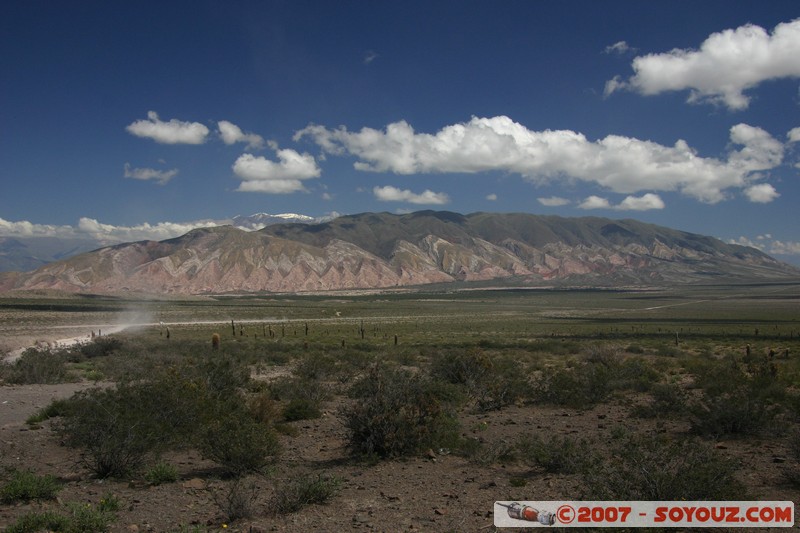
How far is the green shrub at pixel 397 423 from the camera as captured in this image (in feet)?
35.5

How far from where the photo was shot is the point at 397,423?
10.9 meters

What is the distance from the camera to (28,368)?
21.4 meters

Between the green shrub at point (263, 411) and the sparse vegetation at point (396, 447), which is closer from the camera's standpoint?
the sparse vegetation at point (396, 447)

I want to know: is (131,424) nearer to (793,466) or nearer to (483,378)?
(793,466)

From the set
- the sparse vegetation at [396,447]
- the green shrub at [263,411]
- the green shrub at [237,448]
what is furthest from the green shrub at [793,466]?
the green shrub at [263,411]

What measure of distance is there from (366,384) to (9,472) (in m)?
6.77

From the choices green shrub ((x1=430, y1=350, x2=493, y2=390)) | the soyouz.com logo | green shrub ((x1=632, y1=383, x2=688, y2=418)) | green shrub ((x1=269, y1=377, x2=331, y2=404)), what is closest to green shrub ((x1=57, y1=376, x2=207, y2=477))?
green shrub ((x1=269, y1=377, x2=331, y2=404))

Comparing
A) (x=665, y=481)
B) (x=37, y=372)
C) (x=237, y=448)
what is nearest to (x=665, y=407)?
(x=665, y=481)

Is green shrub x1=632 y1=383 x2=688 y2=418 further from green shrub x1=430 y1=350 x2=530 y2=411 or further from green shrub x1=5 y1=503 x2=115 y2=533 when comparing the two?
green shrub x1=5 y1=503 x2=115 y2=533

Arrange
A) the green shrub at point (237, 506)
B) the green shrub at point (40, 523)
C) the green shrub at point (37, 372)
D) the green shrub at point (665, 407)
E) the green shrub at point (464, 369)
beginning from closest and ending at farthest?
the green shrub at point (40, 523)
the green shrub at point (237, 506)
the green shrub at point (665, 407)
the green shrub at point (464, 369)
the green shrub at point (37, 372)

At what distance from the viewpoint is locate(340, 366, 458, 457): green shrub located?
10.8m

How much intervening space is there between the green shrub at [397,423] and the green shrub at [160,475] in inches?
134

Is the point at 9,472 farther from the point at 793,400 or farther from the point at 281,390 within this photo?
the point at 793,400

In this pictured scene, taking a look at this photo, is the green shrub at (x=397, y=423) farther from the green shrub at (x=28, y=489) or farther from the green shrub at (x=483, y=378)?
the green shrub at (x=28, y=489)
